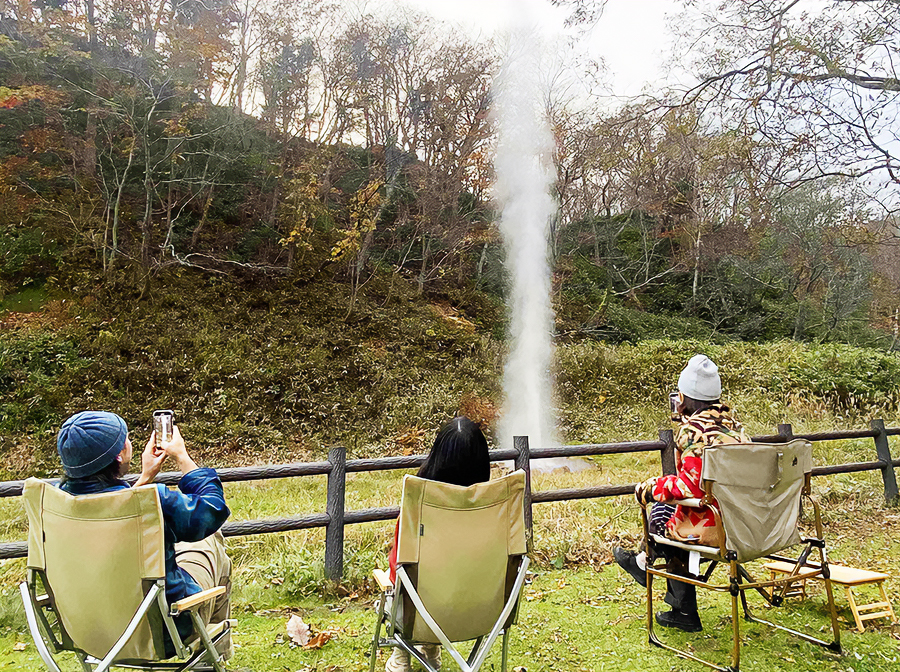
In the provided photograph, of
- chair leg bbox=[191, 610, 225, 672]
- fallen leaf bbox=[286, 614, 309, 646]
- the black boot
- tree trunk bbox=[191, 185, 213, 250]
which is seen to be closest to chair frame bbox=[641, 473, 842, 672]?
the black boot

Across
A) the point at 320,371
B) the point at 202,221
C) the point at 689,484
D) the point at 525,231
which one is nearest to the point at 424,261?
the point at 525,231

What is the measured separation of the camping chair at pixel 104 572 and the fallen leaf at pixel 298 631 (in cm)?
134

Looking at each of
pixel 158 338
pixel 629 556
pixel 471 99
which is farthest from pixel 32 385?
pixel 471 99

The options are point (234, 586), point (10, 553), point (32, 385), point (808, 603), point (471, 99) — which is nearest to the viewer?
point (10, 553)

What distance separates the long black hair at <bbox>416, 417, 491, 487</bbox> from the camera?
8.56 feet

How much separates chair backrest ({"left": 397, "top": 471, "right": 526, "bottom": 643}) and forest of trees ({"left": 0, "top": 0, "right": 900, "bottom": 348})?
7015 millimetres

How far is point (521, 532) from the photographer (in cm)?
263

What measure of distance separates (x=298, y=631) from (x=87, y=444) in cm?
191

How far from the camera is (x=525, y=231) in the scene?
15.9 meters

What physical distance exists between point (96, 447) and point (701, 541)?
9.24 feet

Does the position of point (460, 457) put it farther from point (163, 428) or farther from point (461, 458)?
point (163, 428)

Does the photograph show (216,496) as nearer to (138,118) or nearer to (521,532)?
(521,532)

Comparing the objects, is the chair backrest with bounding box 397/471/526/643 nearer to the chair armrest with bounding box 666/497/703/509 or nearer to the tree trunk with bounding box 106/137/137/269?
the chair armrest with bounding box 666/497/703/509

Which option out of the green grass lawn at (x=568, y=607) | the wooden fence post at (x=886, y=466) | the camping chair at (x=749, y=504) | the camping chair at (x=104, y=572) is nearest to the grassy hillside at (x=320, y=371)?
the wooden fence post at (x=886, y=466)
